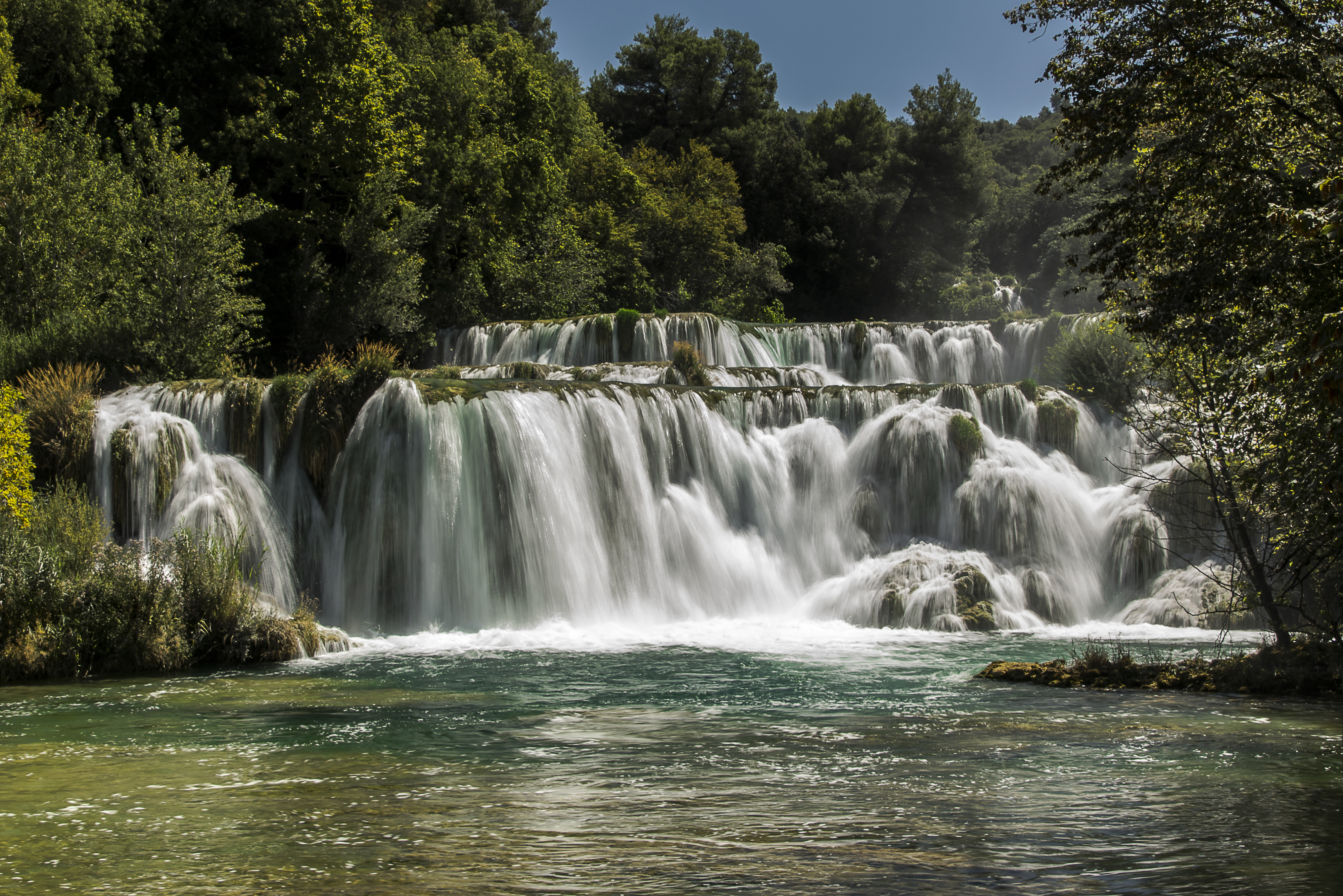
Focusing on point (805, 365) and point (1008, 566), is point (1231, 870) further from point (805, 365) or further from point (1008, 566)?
point (805, 365)

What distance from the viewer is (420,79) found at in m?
36.3

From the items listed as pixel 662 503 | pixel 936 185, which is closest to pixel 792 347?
pixel 662 503

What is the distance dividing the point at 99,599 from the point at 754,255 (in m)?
45.4

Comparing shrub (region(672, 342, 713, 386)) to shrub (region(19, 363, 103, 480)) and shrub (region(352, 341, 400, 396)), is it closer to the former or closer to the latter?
shrub (region(352, 341, 400, 396))

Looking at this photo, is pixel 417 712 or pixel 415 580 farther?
pixel 415 580

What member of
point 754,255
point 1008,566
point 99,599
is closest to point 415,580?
point 99,599

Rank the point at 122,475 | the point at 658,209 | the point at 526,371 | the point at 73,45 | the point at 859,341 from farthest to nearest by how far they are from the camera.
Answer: the point at 658,209 < the point at 859,341 < the point at 73,45 < the point at 526,371 < the point at 122,475

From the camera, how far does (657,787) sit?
7.56m

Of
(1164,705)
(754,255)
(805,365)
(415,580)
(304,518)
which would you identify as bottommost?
(1164,705)

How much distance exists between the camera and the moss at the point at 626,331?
1276 inches

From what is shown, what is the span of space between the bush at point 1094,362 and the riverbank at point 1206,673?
1296 cm

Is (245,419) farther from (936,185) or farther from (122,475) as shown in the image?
(936,185)

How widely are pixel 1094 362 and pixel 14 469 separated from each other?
24453 mm

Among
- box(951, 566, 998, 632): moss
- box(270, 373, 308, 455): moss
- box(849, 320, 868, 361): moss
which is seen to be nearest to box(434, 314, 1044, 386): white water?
box(849, 320, 868, 361): moss
